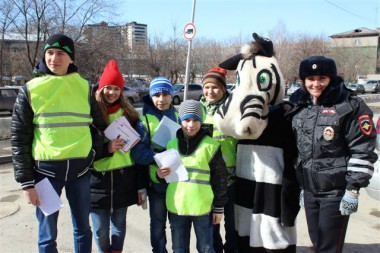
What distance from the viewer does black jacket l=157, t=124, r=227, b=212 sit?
269 centimetres

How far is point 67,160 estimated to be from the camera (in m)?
2.48

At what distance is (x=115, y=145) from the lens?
9.11 feet

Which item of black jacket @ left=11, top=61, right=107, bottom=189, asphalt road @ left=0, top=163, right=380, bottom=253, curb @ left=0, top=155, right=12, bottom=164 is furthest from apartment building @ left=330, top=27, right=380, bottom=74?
black jacket @ left=11, top=61, right=107, bottom=189

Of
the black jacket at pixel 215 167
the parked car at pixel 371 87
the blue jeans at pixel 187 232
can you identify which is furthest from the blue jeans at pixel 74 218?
the parked car at pixel 371 87

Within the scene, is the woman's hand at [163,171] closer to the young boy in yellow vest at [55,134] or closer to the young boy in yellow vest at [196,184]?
the young boy in yellow vest at [196,184]

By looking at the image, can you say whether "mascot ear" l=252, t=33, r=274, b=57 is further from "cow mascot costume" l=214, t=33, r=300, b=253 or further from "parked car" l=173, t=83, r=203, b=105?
"parked car" l=173, t=83, r=203, b=105

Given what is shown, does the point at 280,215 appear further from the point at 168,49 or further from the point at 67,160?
the point at 168,49

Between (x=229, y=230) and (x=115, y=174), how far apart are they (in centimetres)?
118

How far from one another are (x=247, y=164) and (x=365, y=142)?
865 millimetres

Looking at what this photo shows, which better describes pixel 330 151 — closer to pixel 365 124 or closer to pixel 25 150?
pixel 365 124

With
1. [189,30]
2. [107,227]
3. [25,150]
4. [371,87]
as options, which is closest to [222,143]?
[107,227]

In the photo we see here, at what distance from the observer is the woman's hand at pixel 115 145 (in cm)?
277

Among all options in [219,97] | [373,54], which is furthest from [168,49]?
[373,54]

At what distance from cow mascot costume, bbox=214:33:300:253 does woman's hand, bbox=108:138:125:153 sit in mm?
783
